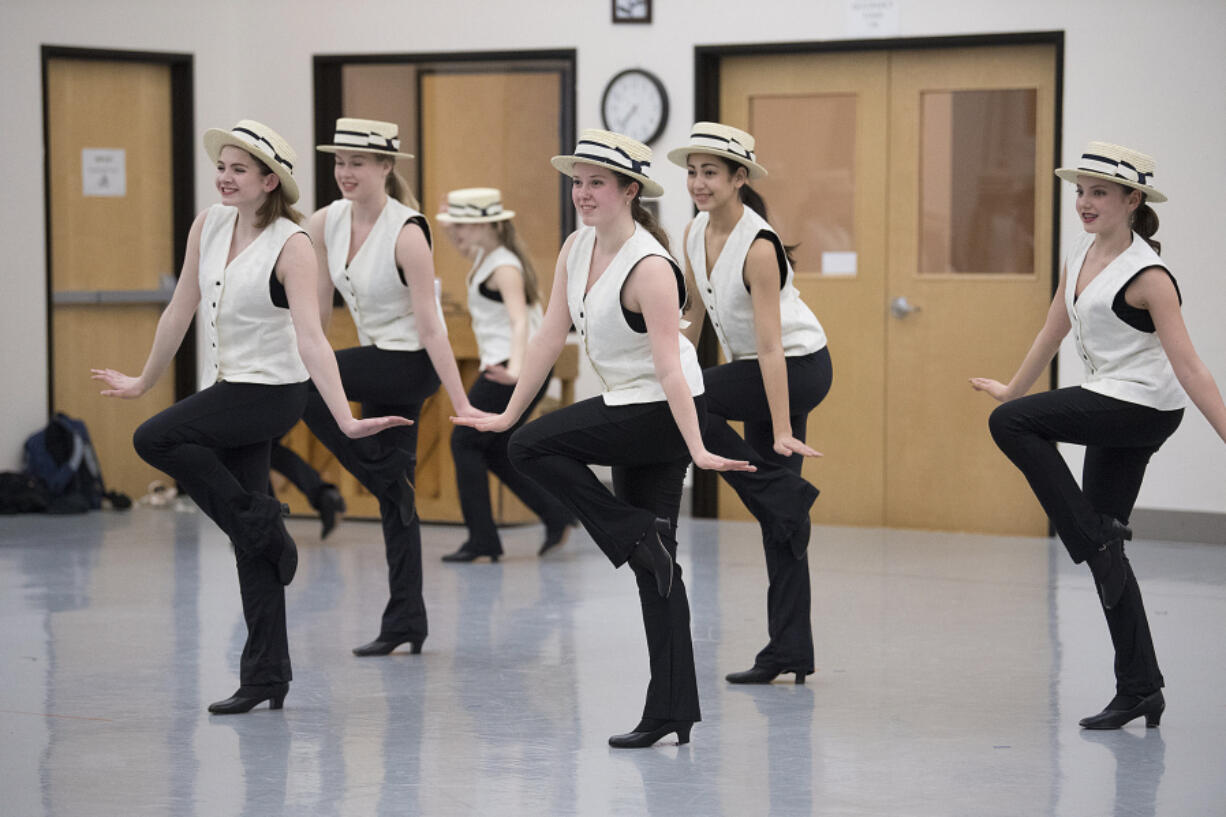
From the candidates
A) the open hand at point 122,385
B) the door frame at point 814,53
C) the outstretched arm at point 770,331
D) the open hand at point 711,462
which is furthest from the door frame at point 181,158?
the open hand at point 711,462

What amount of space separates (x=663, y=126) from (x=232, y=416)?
4.39 meters

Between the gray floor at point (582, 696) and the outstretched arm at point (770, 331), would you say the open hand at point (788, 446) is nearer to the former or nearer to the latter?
the outstretched arm at point (770, 331)

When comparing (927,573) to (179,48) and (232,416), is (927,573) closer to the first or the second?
(232,416)

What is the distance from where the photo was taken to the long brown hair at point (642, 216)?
3.99 metres

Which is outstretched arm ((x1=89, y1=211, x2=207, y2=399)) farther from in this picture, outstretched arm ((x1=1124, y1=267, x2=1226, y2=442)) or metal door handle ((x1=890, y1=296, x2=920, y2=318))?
metal door handle ((x1=890, y1=296, x2=920, y2=318))

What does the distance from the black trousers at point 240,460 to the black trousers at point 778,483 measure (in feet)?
3.85

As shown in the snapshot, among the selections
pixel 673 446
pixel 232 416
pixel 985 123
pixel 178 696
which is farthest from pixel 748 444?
pixel 985 123

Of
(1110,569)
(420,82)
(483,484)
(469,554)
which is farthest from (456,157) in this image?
(1110,569)

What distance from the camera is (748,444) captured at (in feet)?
15.1

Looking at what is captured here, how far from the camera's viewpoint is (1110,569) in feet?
13.8

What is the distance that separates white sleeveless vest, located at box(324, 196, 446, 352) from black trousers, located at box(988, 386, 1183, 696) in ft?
5.79

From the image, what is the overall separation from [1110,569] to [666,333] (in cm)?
133

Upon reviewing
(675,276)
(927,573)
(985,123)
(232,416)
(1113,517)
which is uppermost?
(985,123)

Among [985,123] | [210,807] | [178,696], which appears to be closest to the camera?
[210,807]
